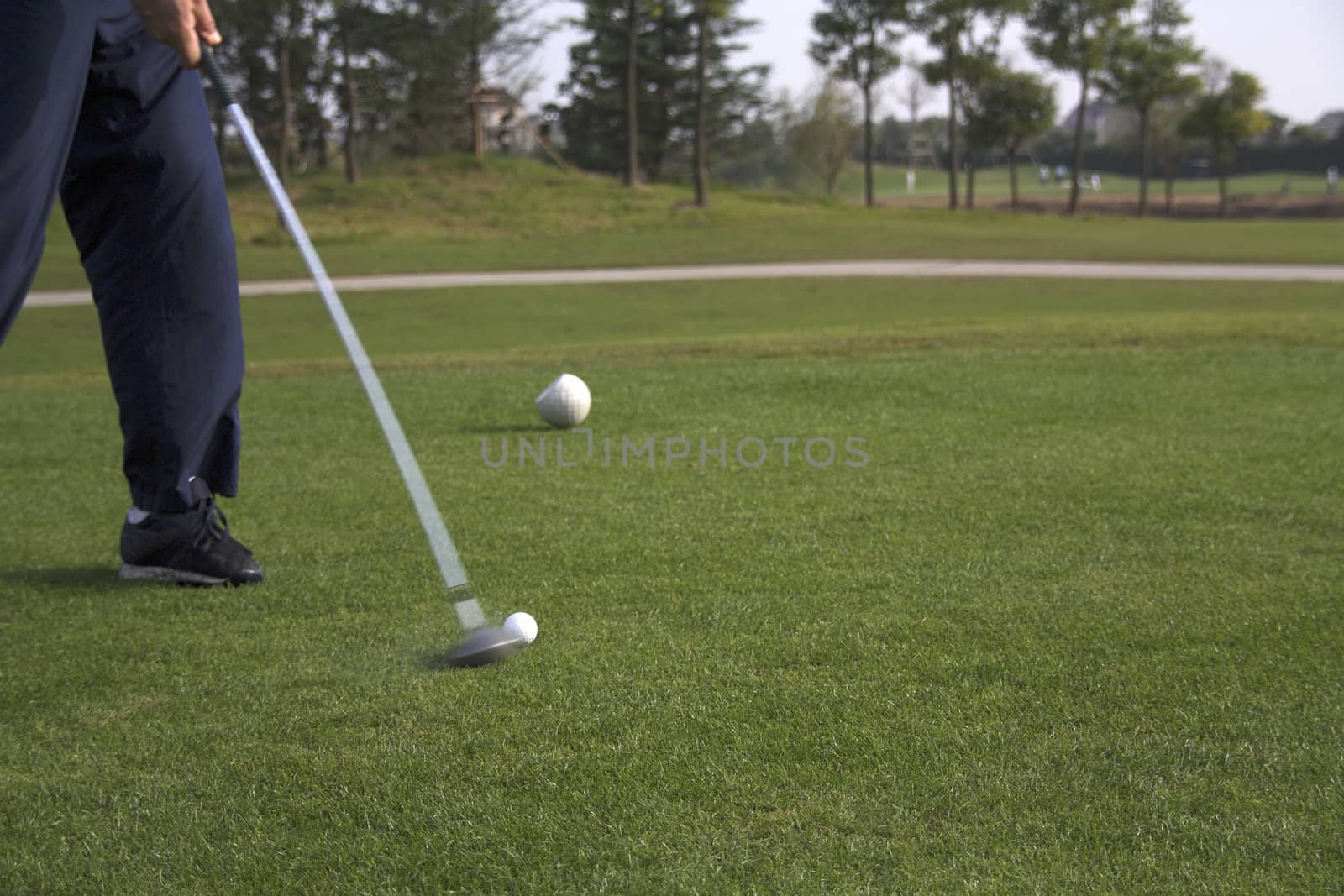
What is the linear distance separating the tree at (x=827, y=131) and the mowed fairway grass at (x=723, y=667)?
58.3 meters

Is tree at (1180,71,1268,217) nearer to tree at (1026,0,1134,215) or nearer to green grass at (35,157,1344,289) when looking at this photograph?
tree at (1026,0,1134,215)

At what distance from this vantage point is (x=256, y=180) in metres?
38.4

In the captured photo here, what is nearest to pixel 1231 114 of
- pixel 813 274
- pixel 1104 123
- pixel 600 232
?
pixel 600 232

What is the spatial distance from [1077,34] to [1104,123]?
68.0m

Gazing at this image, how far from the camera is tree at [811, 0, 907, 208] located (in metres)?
46.6

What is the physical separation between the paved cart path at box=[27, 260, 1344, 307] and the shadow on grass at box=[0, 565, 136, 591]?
15592 mm

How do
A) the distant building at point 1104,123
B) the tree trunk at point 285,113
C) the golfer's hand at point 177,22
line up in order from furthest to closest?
the distant building at point 1104,123 → the tree trunk at point 285,113 → the golfer's hand at point 177,22

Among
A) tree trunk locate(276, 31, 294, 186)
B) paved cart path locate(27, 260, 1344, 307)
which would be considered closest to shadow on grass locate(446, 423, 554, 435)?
paved cart path locate(27, 260, 1344, 307)

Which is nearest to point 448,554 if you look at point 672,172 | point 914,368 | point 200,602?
point 200,602

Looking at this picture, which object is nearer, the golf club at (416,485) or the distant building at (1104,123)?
the golf club at (416,485)

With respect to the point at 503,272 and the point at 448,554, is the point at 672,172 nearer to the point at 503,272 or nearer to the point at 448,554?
the point at 503,272

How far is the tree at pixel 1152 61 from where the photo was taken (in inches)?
1868

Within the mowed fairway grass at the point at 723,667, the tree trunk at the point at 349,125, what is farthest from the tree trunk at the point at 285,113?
the mowed fairway grass at the point at 723,667

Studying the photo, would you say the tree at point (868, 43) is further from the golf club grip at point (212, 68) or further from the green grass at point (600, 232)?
the golf club grip at point (212, 68)
